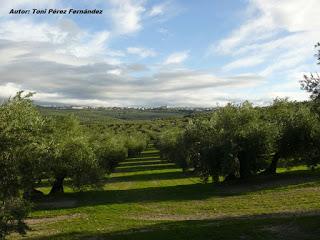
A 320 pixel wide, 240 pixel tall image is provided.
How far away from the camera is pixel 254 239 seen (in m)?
24.2

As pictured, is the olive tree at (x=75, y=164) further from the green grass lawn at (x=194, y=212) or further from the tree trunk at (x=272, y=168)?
the tree trunk at (x=272, y=168)

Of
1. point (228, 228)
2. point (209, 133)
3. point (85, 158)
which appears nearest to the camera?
point (228, 228)

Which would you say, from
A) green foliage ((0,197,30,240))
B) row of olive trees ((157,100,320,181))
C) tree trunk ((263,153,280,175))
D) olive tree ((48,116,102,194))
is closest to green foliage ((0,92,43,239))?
green foliage ((0,197,30,240))

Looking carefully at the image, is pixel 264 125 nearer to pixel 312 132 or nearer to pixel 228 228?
pixel 312 132

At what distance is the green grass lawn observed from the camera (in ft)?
87.5

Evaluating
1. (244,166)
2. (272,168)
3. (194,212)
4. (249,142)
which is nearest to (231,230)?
(194,212)

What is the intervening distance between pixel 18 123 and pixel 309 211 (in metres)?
22.4

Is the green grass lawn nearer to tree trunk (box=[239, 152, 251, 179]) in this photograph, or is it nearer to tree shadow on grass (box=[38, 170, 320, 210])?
tree shadow on grass (box=[38, 170, 320, 210])

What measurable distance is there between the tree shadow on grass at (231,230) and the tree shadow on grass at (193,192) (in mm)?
16559

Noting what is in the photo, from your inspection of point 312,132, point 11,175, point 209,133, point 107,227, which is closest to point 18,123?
point 11,175

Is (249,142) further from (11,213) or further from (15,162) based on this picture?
(11,213)

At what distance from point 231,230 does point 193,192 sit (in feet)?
86.2

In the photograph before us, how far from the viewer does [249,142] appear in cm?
5538

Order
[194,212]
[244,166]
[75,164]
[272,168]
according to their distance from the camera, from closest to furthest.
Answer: [194,212] < [75,164] < [244,166] < [272,168]
